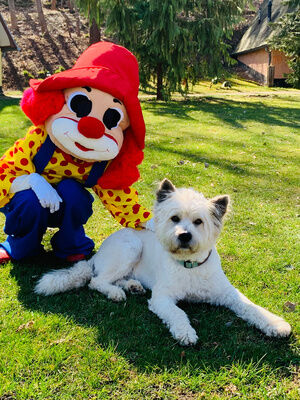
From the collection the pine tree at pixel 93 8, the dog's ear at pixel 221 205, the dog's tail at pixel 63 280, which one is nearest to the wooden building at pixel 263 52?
the pine tree at pixel 93 8

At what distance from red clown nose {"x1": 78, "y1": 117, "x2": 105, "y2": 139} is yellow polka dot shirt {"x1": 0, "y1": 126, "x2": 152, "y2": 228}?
1.43ft

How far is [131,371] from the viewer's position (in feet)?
7.39

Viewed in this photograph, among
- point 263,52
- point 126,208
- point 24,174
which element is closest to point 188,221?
point 126,208

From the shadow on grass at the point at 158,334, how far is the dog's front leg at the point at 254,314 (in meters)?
0.05

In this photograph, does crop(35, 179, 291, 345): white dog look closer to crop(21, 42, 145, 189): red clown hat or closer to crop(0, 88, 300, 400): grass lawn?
crop(0, 88, 300, 400): grass lawn

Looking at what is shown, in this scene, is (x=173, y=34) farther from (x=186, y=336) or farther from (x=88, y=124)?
(x=186, y=336)

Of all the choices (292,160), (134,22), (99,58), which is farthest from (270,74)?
(99,58)

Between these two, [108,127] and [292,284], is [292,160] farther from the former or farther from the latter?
[108,127]

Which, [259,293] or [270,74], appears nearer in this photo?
[259,293]

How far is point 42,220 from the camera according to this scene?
332cm

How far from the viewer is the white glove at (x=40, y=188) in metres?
3.08

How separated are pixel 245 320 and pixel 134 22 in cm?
1398

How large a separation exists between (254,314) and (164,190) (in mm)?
1117

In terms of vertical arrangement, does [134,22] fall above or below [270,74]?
above
